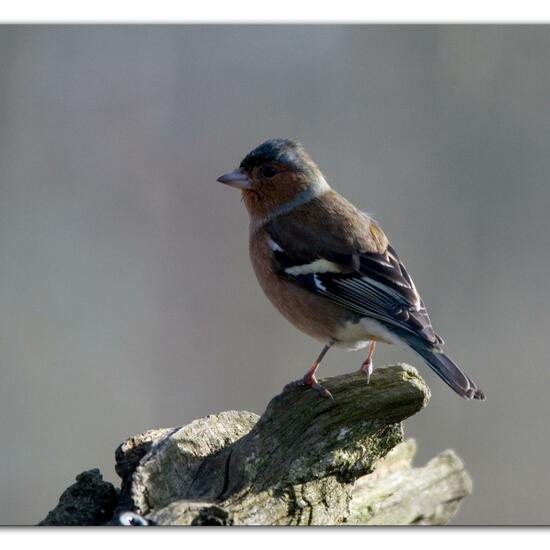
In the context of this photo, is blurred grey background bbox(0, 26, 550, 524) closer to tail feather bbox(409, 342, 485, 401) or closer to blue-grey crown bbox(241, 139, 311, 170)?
blue-grey crown bbox(241, 139, 311, 170)

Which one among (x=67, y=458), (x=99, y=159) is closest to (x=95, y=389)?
(x=67, y=458)

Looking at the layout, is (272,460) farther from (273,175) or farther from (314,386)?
(273,175)

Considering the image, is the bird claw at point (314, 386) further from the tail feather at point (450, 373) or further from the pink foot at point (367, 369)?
the tail feather at point (450, 373)
